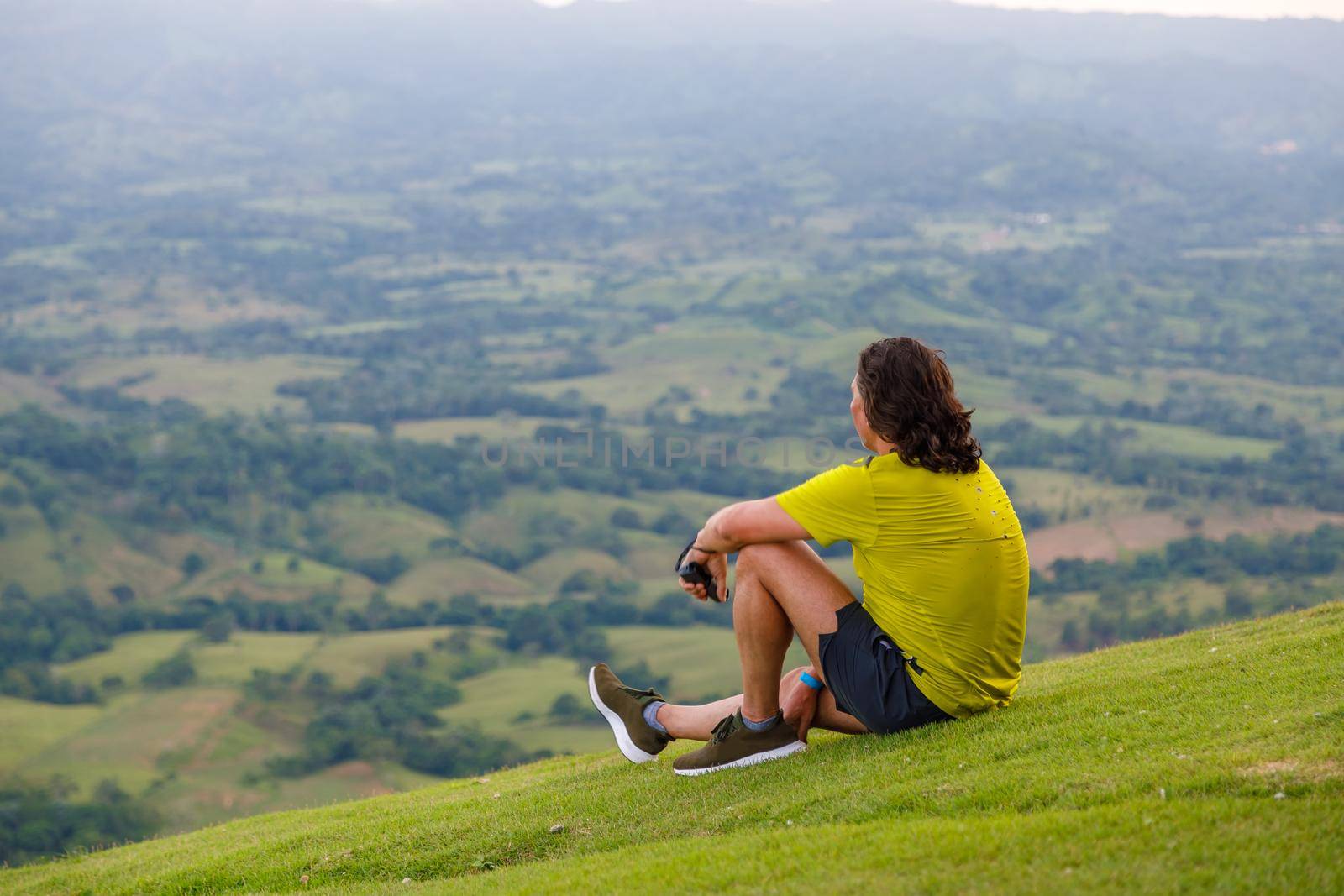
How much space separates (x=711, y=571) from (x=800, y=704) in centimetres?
87

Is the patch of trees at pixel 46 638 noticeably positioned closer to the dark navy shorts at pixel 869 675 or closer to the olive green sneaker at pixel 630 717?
the olive green sneaker at pixel 630 717

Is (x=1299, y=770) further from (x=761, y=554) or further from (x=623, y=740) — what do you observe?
(x=623, y=740)

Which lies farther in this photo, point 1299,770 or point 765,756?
point 765,756

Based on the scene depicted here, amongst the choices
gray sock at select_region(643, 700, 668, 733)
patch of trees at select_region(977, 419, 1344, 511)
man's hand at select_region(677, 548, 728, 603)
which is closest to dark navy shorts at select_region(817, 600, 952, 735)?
man's hand at select_region(677, 548, 728, 603)

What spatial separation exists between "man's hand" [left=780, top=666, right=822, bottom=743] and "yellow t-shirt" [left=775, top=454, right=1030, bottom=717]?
0.72m

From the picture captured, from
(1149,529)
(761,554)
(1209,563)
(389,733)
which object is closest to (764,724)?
(761,554)

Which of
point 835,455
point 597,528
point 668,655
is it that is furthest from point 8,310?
point 668,655

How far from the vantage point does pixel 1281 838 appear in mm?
4387

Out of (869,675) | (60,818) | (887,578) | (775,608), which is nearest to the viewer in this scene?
(887,578)

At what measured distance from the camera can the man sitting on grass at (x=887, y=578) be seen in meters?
5.75

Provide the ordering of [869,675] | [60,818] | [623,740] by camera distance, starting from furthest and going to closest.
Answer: [60,818], [623,740], [869,675]

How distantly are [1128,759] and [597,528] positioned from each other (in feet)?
318

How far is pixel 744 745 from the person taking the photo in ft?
21.7

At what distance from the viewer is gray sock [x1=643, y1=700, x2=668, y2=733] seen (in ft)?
23.7
